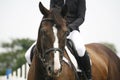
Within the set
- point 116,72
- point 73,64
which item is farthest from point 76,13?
point 116,72

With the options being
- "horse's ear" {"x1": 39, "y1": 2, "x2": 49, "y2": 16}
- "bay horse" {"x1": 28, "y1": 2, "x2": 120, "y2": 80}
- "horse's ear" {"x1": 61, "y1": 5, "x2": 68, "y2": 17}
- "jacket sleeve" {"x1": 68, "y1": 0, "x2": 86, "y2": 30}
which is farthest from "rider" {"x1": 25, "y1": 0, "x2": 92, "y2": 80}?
"horse's ear" {"x1": 39, "y1": 2, "x2": 49, "y2": 16}

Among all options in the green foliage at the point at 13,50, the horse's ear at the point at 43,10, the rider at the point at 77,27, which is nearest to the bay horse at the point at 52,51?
the horse's ear at the point at 43,10

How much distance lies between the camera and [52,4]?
24.7ft

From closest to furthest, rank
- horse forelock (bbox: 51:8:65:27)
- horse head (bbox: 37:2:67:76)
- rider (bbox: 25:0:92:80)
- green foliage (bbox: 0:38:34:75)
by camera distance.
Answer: horse head (bbox: 37:2:67:76), horse forelock (bbox: 51:8:65:27), rider (bbox: 25:0:92:80), green foliage (bbox: 0:38:34:75)

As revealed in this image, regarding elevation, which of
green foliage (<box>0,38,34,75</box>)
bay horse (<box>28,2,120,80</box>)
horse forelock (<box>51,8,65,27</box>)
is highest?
horse forelock (<box>51,8,65,27</box>)

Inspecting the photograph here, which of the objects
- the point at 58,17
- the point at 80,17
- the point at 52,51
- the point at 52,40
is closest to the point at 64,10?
the point at 58,17

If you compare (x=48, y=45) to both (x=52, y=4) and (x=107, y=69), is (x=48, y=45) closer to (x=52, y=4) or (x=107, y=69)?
(x=52, y=4)

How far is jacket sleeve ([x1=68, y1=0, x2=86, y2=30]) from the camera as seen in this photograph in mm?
7438

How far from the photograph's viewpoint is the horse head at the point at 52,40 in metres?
6.02

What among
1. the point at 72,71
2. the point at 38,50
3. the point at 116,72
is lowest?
the point at 116,72

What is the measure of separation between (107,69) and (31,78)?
2667mm

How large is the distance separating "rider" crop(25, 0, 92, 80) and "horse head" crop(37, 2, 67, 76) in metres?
0.90

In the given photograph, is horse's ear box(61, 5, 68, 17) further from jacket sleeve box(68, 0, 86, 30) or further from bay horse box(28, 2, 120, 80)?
jacket sleeve box(68, 0, 86, 30)

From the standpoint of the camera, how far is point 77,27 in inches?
300
